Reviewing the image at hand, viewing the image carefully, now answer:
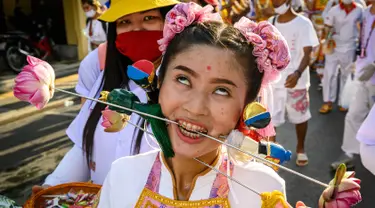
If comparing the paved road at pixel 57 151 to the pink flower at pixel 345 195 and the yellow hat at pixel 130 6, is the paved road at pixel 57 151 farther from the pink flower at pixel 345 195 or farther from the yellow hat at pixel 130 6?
the pink flower at pixel 345 195

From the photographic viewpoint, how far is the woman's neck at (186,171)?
4.55 ft

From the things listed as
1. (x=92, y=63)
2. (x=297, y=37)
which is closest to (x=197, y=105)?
(x=92, y=63)

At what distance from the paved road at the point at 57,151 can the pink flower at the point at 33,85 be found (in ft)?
9.77

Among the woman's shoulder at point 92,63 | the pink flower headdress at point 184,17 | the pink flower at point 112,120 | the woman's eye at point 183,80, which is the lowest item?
the woman's shoulder at point 92,63

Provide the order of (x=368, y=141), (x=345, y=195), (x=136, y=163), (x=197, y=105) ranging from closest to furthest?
(x=345, y=195), (x=197, y=105), (x=136, y=163), (x=368, y=141)

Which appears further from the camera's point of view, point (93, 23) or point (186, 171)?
point (93, 23)

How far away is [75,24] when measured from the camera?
36.3ft

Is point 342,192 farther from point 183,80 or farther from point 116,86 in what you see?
point 116,86

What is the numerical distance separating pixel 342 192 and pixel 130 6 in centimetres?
125

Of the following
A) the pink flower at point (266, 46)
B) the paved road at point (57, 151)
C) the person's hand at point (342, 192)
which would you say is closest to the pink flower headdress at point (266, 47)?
the pink flower at point (266, 46)

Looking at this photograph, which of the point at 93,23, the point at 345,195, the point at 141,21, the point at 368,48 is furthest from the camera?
the point at 93,23

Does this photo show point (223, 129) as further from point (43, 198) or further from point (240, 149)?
point (43, 198)

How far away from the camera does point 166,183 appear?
4.58ft

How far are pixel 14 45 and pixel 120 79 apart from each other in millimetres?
8316
